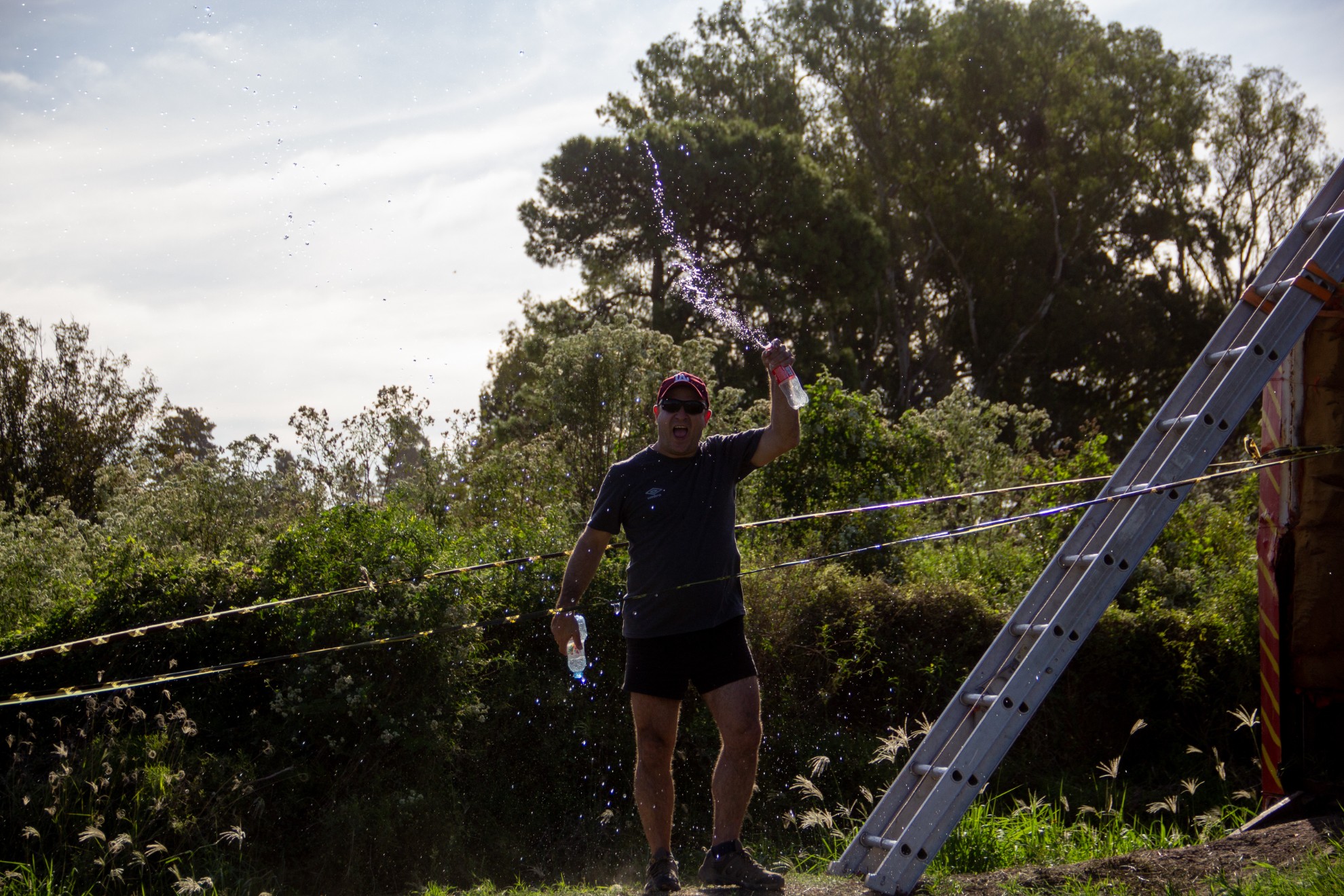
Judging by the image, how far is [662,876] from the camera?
4.23 m

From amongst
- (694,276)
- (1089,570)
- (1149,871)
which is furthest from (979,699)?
(694,276)

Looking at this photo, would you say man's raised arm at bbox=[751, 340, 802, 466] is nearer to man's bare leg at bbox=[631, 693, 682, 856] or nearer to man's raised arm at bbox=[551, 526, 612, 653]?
man's raised arm at bbox=[551, 526, 612, 653]

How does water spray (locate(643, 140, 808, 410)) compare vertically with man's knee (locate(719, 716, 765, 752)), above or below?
above

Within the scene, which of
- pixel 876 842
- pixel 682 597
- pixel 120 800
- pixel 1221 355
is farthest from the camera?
pixel 120 800

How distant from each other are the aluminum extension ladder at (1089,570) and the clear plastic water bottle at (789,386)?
1364 mm

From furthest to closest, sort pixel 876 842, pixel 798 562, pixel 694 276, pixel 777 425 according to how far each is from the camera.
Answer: pixel 694 276, pixel 798 562, pixel 777 425, pixel 876 842

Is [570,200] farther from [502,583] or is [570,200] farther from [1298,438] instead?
[1298,438]

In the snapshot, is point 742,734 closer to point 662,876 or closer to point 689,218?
point 662,876

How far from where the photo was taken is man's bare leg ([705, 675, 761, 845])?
13.9 feet

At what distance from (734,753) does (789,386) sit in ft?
5.00

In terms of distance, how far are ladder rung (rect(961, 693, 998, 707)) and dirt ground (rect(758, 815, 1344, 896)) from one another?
69 cm

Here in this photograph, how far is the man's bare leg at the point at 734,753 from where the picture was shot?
4242mm

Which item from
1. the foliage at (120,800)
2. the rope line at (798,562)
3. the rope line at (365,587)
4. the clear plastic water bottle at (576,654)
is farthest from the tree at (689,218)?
the clear plastic water bottle at (576,654)

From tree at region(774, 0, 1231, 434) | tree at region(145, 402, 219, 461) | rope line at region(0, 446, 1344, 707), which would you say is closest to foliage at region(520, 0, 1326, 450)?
tree at region(774, 0, 1231, 434)
